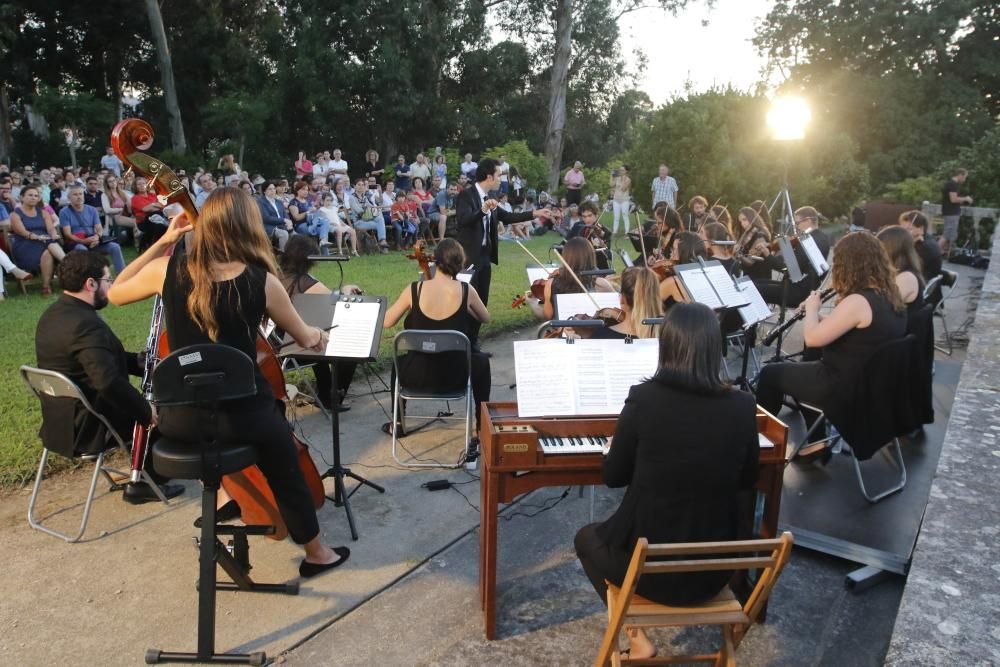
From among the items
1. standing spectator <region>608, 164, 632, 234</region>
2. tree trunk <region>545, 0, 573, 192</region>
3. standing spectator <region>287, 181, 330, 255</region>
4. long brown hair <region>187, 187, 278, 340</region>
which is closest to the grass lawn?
standing spectator <region>287, 181, 330, 255</region>

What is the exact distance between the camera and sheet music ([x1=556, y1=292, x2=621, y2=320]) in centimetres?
541

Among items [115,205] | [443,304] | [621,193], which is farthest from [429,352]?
[621,193]

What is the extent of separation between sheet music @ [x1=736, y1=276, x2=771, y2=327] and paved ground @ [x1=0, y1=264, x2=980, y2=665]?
2351 millimetres

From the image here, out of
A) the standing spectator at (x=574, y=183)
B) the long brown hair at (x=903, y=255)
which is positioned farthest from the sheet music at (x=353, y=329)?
the standing spectator at (x=574, y=183)

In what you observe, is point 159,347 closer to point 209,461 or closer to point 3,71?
point 209,461

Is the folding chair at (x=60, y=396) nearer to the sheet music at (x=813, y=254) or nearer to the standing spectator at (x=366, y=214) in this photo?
the sheet music at (x=813, y=254)

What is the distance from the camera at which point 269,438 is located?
318cm

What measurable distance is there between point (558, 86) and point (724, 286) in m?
21.5

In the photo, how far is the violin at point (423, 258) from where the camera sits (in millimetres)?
4824

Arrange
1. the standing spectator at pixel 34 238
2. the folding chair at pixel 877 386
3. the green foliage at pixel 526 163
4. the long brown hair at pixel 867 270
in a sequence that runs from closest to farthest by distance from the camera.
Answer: the folding chair at pixel 877 386
the long brown hair at pixel 867 270
the standing spectator at pixel 34 238
the green foliage at pixel 526 163

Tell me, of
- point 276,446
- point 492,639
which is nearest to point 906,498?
point 492,639

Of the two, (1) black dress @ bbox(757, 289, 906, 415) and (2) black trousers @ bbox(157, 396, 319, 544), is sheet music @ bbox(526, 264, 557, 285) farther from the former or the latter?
(2) black trousers @ bbox(157, 396, 319, 544)

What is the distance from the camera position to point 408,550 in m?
3.88

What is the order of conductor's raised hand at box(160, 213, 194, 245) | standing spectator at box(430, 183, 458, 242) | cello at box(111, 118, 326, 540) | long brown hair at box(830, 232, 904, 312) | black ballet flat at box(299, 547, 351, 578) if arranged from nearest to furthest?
conductor's raised hand at box(160, 213, 194, 245) < cello at box(111, 118, 326, 540) < black ballet flat at box(299, 547, 351, 578) < long brown hair at box(830, 232, 904, 312) < standing spectator at box(430, 183, 458, 242)
